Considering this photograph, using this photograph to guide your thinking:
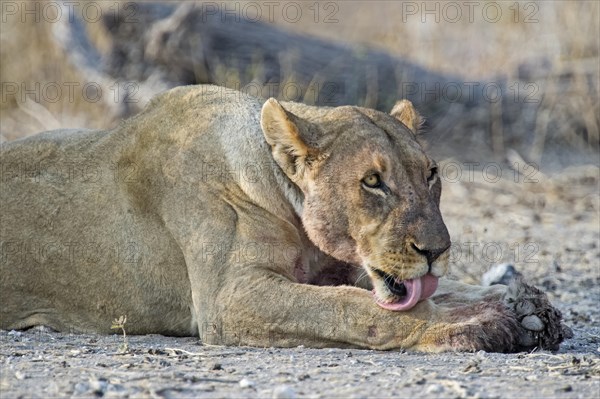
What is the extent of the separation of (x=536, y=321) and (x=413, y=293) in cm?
70

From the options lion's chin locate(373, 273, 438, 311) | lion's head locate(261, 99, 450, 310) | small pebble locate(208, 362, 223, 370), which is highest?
lion's head locate(261, 99, 450, 310)

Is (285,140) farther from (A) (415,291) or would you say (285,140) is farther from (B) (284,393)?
(B) (284,393)

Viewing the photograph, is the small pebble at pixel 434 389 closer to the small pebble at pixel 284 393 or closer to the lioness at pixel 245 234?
the small pebble at pixel 284 393

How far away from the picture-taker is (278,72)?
13.4 metres

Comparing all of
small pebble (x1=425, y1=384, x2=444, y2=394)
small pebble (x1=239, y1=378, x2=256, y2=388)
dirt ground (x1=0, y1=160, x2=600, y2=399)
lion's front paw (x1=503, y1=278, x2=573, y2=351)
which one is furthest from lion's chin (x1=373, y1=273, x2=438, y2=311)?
small pebble (x1=239, y1=378, x2=256, y2=388)

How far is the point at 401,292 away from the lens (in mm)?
5879

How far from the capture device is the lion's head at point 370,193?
228 inches

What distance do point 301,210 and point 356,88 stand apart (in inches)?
296

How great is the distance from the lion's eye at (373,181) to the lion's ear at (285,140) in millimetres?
375

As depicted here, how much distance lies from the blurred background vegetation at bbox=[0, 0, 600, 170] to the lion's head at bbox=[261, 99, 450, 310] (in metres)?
6.67

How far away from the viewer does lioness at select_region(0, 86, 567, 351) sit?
19.1ft

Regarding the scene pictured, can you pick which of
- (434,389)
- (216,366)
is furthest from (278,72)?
(434,389)

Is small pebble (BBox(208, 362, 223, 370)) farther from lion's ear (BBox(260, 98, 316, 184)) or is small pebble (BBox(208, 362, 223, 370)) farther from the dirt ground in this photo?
lion's ear (BBox(260, 98, 316, 184))

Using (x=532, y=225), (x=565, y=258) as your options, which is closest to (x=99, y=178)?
(x=565, y=258)
